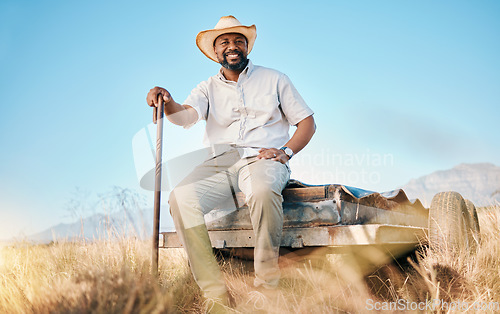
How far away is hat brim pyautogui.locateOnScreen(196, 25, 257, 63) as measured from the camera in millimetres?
4066

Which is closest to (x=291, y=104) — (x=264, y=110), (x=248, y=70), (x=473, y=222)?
(x=264, y=110)

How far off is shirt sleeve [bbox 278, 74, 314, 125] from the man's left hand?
0.51 m

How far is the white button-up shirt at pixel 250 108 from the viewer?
143 inches

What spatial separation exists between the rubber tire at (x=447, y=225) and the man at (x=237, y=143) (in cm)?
124

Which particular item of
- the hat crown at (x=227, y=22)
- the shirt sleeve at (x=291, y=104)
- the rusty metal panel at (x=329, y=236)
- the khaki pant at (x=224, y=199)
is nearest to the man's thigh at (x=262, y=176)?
the khaki pant at (x=224, y=199)

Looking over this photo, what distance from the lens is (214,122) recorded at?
3.90 metres

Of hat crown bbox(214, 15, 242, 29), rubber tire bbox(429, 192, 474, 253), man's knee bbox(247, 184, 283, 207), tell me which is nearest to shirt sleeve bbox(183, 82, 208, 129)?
hat crown bbox(214, 15, 242, 29)

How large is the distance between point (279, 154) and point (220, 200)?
594 mm

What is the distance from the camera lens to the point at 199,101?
3.89 meters

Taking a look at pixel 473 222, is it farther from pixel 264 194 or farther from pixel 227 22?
pixel 227 22

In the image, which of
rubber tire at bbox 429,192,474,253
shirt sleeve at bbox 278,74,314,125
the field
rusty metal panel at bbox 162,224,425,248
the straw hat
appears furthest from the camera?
the straw hat

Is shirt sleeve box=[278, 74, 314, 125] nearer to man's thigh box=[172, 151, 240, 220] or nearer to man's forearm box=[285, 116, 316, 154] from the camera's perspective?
man's forearm box=[285, 116, 316, 154]

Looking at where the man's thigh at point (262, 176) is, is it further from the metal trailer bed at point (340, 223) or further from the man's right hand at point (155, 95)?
the man's right hand at point (155, 95)

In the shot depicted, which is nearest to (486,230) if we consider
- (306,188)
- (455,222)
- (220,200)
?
(455,222)
